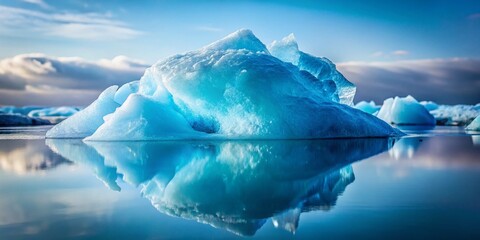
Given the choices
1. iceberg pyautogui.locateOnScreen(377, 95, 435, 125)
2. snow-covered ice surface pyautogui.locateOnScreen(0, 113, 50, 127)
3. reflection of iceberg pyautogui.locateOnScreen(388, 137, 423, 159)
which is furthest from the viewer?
snow-covered ice surface pyautogui.locateOnScreen(0, 113, 50, 127)

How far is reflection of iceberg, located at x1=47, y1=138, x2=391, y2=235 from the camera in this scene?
3.63 metres

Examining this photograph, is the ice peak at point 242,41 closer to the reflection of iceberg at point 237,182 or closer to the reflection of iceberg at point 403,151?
the reflection of iceberg at point 403,151

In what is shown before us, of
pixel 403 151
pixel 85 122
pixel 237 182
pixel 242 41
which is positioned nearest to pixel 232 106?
pixel 242 41

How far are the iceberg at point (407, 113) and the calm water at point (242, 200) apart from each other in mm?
28137

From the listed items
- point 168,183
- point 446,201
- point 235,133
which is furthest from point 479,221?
point 235,133

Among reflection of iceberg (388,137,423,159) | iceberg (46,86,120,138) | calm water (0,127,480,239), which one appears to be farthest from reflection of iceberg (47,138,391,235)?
iceberg (46,86,120,138)

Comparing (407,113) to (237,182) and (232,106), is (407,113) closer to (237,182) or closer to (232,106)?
(232,106)

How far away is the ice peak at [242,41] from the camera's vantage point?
1592 cm

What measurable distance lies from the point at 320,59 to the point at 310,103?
467 centimetres

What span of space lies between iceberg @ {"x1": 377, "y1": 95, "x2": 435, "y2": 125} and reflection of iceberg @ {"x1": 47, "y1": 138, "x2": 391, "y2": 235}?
27621mm

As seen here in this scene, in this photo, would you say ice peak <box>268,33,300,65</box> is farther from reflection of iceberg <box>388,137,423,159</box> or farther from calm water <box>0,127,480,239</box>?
calm water <box>0,127,480,239</box>

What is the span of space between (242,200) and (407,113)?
32859 mm

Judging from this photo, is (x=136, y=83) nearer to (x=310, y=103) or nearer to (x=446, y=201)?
(x=310, y=103)

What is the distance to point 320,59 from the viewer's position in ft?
59.5
